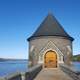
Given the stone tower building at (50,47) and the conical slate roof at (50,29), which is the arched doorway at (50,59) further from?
the conical slate roof at (50,29)

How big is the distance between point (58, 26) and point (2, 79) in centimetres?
2216

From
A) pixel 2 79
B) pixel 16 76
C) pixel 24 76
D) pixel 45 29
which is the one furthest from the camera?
pixel 45 29

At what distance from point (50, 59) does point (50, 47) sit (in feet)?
5.06

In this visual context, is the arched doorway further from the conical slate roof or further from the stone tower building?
the conical slate roof

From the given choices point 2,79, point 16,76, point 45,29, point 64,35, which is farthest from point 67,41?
point 2,79

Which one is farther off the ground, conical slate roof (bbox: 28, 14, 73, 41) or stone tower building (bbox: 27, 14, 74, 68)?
conical slate roof (bbox: 28, 14, 73, 41)

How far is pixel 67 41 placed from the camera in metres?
28.7

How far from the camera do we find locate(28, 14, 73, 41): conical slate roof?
2835cm

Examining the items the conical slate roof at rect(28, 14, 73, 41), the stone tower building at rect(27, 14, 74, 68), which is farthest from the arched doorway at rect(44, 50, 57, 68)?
Result: the conical slate roof at rect(28, 14, 73, 41)

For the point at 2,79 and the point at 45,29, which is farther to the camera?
the point at 45,29

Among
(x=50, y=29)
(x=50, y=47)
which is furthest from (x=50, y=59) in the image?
(x=50, y=29)

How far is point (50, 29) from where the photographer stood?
29172 millimetres

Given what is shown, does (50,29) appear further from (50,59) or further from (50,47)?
(50,59)

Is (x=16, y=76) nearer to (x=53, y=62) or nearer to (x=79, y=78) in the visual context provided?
(x=79, y=78)
